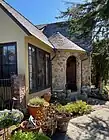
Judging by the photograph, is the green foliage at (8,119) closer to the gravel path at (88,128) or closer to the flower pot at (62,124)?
the gravel path at (88,128)

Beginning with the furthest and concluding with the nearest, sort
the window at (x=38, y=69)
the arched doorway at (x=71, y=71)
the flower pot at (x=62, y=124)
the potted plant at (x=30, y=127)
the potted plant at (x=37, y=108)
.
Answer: the arched doorway at (x=71, y=71) → the window at (x=38, y=69) → the potted plant at (x=37, y=108) → the flower pot at (x=62, y=124) → the potted plant at (x=30, y=127)

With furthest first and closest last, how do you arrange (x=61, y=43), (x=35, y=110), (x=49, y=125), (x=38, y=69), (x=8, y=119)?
(x=61, y=43)
(x=38, y=69)
(x=35, y=110)
(x=49, y=125)
(x=8, y=119)

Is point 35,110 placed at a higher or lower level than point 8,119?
lower

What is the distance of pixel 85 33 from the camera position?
10.6 metres

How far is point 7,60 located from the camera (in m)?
12.8

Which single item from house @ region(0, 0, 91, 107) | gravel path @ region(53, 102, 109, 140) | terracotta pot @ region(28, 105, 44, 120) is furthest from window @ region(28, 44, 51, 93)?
gravel path @ region(53, 102, 109, 140)

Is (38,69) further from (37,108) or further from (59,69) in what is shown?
(37,108)

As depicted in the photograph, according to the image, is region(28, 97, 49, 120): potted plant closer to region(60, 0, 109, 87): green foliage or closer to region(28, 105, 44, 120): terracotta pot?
region(28, 105, 44, 120): terracotta pot

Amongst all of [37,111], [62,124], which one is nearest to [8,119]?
[62,124]

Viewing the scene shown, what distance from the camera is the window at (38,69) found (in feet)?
44.2

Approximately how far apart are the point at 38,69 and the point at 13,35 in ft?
11.1

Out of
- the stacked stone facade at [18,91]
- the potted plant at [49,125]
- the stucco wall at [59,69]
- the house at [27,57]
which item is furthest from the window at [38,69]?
the potted plant at [49,125]

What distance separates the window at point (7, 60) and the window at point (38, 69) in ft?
3.14

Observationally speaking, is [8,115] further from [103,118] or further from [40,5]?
[40,5]
